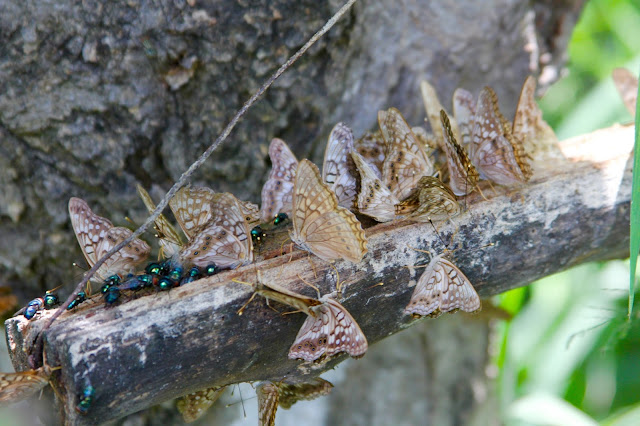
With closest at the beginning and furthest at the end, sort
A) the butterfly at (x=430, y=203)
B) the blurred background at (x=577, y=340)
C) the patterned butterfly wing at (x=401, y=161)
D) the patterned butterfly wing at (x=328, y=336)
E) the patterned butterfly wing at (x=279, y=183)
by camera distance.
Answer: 1. the patterned butterfly wing at (x=328, y=336)
2. the butterfly at (x=430, y=203)
3. the patterned butterfly wing at (x=401, y=161)
4. the patterned butterfly wing at (x=279, y=183)
5. the blurred background at (x=577, y=340)

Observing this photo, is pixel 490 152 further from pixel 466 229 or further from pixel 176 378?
pixel 176 378

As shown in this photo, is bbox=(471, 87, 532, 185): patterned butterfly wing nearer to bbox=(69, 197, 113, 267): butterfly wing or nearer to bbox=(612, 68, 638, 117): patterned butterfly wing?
bbox=(612, 68, 638, 117): patterned butterfly wing

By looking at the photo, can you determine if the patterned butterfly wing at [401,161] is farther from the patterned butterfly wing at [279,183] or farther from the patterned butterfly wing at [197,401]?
the patterned butterfly wing at [197,401]

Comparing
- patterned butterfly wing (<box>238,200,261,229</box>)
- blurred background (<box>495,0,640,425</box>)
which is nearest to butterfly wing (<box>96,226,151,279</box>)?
patterned butterfly wing (<box>238,200,261,229</box>)

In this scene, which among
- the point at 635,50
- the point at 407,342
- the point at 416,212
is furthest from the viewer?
the point at 635,50

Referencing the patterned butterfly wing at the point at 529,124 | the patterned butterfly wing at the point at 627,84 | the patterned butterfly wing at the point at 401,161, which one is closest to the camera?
the patterned butterfly wing at the point at 401,161

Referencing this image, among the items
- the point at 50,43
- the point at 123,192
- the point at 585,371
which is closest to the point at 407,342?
the point at 585,371

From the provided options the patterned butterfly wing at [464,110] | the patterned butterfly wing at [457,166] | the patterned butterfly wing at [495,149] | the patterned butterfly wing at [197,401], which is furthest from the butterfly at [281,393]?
the patterned butterfly wing at [464,110]
